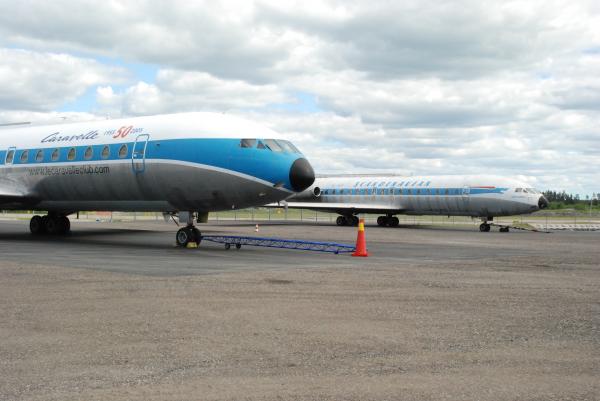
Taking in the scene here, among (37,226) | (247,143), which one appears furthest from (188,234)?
(37,226)

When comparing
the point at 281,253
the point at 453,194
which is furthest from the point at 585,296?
the point at 453,194

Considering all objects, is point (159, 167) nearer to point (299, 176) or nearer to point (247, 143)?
point (247, 143)

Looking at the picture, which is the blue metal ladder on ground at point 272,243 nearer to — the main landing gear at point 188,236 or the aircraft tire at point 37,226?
the main landing gear at point 188,236

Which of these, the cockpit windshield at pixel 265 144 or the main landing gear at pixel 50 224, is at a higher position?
the cockpit windshield at pixel 265 144

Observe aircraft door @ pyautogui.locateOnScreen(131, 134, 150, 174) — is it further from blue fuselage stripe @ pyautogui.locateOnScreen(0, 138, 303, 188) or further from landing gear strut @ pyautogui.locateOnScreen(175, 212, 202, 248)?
landing gear strut @ pyautogui.locateOnScreen(175, 212, 202, 248)

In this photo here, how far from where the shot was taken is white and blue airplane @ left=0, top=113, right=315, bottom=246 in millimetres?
17297

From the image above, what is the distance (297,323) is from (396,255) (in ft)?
34.2

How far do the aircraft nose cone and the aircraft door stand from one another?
4.55 metres

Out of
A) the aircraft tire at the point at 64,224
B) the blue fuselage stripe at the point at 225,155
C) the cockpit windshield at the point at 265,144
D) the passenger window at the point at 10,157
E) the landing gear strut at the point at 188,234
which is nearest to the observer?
the blue fuselage stripe at the point at 225,155

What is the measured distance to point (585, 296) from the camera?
31.7 ft

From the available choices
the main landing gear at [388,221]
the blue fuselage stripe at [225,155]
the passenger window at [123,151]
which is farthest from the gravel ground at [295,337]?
the main landing gear at [388,221]

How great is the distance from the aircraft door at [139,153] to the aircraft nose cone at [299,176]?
4546 mm

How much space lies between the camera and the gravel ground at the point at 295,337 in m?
4.87

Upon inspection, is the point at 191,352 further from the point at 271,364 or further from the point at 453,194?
the point at 453,194
